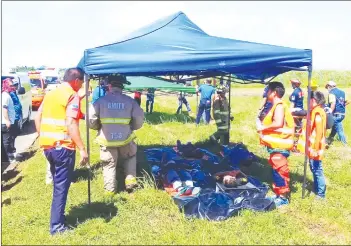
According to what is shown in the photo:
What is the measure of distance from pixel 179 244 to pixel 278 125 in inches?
89.7

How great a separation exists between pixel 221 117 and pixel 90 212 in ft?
17.5

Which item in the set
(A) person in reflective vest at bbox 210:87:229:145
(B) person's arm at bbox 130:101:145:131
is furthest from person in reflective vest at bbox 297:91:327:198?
(A) person in reflective vest at bbox 210:87:229:145

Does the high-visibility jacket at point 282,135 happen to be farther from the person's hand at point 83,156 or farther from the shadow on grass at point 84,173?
the shadow on grass at point 84,173

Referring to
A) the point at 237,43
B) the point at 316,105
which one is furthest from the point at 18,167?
the point at 316,105

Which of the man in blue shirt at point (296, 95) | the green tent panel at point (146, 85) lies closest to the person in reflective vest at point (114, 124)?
the man in blue shirt at point (296, 95)

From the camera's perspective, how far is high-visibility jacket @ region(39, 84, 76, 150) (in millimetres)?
4430

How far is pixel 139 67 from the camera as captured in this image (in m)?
5.19

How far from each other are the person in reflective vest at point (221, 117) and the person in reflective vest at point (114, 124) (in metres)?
3.98

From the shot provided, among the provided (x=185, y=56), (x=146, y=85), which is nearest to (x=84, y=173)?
(x=185, y=56)

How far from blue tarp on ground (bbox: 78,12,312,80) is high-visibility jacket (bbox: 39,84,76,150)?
733 mm

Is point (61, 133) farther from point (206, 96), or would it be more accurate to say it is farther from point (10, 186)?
point (206, 96)

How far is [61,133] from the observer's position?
4457 millimetres

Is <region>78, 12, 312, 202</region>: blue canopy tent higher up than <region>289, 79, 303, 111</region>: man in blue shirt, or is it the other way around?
<region>78, 12, 312, 202</region>: blue canopy tent

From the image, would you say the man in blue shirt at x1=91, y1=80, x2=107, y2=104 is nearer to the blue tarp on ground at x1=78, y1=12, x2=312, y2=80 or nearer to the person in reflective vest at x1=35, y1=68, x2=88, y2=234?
the blue tarp on ground at x1=78, y1=12, x2=312, y2=80
